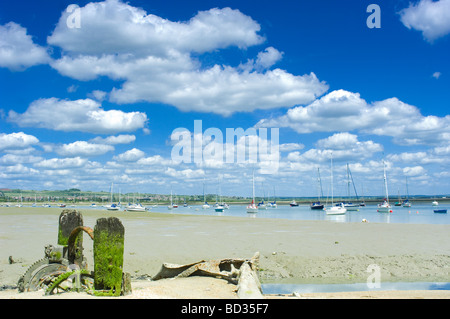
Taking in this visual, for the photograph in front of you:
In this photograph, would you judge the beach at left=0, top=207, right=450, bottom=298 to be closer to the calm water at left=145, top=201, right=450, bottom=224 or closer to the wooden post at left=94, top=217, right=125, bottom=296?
the wooden post at left=94, top=217, right=125, bottom=296

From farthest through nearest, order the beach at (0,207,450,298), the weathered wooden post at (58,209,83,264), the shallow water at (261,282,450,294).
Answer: the beach at (0,207,450,298), the shallow water at (261,282,450,294), the weathered wooden post at (58,209,83,264)

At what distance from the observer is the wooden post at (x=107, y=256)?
759 cm

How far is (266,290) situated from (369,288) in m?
3.61

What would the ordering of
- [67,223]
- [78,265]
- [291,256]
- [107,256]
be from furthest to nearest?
[291,256] < [67,223] < [78,265] < [107,256]

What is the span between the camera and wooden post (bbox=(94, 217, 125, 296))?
7590 mm

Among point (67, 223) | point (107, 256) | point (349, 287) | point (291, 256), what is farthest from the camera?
point (291, 256)

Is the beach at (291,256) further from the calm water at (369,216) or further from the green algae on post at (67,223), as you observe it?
the calm water at (369,216)

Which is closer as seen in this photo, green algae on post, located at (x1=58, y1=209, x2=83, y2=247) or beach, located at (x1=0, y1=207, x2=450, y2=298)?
green algae on post, located at (x1=58, y1=209, x2=83, y2=247)

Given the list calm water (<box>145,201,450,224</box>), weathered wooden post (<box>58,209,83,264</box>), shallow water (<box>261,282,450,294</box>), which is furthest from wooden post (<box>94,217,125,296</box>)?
calm water (<box>145,201,450,224</box>)

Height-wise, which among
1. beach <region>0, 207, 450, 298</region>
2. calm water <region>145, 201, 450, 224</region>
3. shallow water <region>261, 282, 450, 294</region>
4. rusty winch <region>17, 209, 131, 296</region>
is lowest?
calm water <region>145, 201, 450, 224</region>

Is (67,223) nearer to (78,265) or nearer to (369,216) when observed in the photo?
(78,265)

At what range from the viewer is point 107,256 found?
300 inches

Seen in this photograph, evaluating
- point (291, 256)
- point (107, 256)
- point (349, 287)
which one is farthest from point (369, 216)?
point (107, 256)
